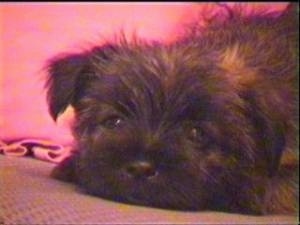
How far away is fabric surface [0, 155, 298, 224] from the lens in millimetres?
943

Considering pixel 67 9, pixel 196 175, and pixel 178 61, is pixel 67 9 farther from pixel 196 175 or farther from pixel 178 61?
pixel 196 175

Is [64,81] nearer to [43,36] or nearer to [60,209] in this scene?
[43,36]

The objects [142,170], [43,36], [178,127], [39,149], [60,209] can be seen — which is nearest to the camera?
[60,209]

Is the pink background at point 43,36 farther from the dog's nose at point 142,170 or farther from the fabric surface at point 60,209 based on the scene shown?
the dog's nose at point 142,170

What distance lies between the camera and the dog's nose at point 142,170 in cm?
118

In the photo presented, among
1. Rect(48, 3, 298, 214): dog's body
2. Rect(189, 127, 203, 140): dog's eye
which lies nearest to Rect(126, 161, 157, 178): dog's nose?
Rect(48, 3, 298, 214): dog's body

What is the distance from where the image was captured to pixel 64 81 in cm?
147

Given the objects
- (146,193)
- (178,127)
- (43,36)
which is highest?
(43,36)

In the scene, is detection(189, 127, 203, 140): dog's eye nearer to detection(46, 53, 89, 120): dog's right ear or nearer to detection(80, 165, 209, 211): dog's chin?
detection(80, 165, 209, 211): dog's chin

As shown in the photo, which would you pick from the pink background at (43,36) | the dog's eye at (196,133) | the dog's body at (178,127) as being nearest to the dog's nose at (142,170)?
the dog's body at (178,127)

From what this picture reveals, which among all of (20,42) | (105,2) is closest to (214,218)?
(20,42)

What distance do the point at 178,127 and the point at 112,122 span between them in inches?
6.0

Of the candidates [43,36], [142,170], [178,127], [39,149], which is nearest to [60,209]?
[142,170]

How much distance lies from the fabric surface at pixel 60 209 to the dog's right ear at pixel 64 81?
0.24 metres
